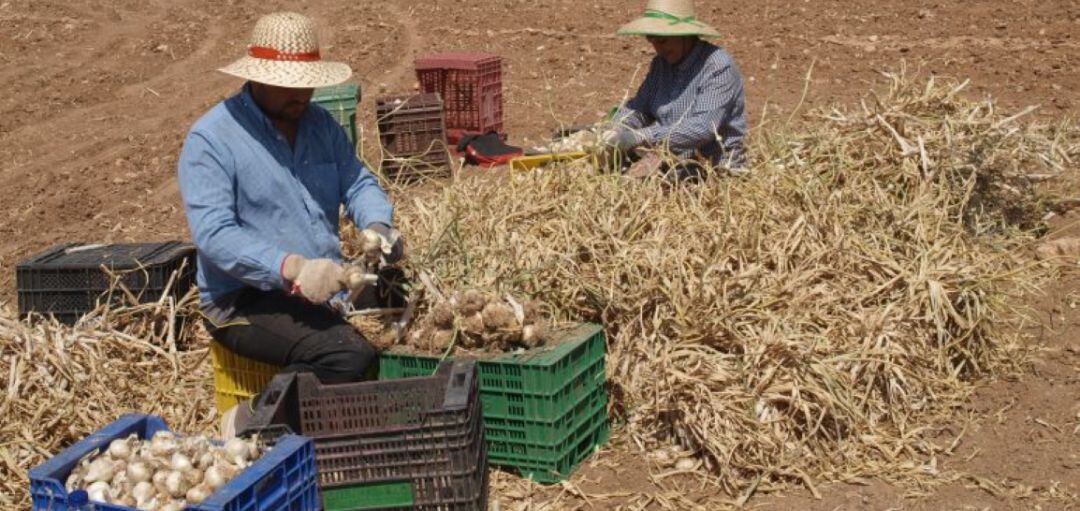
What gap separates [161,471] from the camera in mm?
3506

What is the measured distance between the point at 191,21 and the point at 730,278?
35.6ft


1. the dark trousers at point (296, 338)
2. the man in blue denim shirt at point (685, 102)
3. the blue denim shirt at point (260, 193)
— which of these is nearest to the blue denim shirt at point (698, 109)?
the man in blue denim shirt at point (685, 102)

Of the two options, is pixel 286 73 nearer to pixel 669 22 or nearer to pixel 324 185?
pixel 324 185

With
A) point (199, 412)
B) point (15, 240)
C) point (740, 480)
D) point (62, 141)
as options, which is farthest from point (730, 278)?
point (62, 141)

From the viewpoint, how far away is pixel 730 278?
4777mm

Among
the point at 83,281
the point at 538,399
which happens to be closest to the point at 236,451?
the point at 538,399

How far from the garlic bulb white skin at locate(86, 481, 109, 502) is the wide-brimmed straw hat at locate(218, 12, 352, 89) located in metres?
1.49

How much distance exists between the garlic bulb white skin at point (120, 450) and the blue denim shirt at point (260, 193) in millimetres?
806

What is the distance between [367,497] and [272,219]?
3.69ft

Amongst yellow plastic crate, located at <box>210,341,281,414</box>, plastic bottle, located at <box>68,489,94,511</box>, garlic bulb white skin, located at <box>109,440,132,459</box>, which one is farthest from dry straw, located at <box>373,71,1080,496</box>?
plastic bottle, located at <box>68,489,94,511</box>

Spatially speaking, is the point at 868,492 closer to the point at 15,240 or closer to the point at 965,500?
the point at 965,500

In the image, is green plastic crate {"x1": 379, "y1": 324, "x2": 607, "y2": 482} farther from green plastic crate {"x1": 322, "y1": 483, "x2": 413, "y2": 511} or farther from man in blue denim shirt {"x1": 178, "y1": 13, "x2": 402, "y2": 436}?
green plastic crate {"x1": 322, "y1": 483, "x2": 413, "y2": 511}

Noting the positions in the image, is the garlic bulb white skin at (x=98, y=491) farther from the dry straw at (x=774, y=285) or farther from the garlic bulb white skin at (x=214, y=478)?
the dry straw at (x=774, y=285)

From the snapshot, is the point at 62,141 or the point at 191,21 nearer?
the point at 62,141
